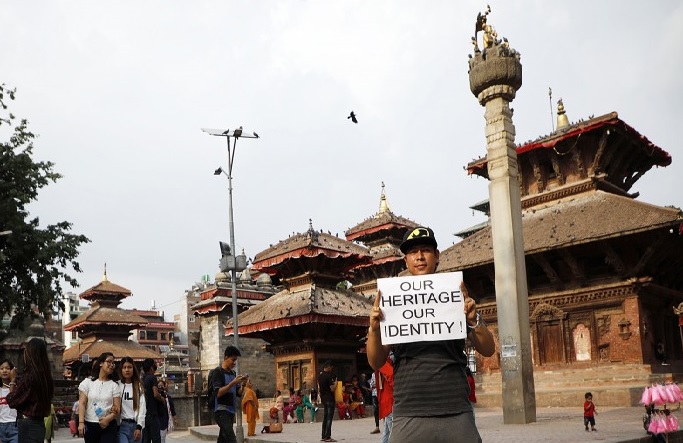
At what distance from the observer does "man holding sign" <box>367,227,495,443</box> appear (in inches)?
154

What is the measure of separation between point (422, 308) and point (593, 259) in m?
22.6

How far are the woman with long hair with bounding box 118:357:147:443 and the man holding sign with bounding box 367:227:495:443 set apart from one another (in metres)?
5.01

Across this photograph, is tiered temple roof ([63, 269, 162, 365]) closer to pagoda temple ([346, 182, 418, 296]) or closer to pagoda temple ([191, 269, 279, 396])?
pagoda temple ([191, 269, 279, 396])

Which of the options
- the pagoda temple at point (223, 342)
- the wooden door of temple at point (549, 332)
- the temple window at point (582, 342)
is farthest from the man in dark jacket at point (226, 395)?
the pagoda temple at point (223, 342)

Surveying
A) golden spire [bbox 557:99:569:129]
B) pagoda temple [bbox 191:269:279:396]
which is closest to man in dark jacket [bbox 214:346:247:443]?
golden spire [bbox 557:99:569:129]

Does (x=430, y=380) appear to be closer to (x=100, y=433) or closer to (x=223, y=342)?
(x=100, y=433)

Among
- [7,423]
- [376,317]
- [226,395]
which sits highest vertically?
[376,317]

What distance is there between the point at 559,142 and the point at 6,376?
23621mm

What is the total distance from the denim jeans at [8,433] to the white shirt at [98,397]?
158cm

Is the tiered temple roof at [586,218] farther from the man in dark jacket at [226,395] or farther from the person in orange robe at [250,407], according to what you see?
the man in dark jacket at [226,395]

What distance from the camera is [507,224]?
17344 mm

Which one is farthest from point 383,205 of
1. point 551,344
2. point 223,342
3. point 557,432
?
point 557,432

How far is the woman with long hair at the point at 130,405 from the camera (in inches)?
330

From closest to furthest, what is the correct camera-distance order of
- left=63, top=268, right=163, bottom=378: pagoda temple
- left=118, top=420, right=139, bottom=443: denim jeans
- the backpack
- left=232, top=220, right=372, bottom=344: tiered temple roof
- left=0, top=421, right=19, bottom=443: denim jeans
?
left=118, top=420, right=139, bottom=443: denim jeans → left=0, top=421, right=19, bottom=443: denim jeans → the backpack → left=232, top=220, right=372, bottom=344: tiered temple roof → left=63, top=268, right=163, bottom=378: pagoda temple
